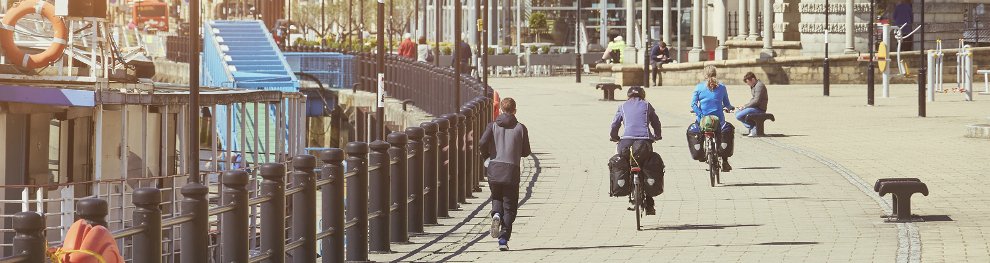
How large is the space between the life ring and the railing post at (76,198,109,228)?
14858 millimetres

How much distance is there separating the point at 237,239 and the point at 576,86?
150 ft

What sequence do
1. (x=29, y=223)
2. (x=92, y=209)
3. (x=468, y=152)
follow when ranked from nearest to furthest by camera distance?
1. (x=29, y=223)
2. (x=92, y=209)
3. (x=468, y=152)

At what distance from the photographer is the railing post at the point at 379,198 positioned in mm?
17000

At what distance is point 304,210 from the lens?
47.3ft

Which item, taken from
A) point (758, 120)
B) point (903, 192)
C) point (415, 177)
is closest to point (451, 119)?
point (415, 177)

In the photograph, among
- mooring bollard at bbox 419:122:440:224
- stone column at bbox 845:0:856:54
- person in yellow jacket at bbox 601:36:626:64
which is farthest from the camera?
person in yellow jacket at bbox 601:36:626:64

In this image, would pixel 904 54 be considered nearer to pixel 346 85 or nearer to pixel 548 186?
pixel 346 85

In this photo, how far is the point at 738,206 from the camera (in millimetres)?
21234

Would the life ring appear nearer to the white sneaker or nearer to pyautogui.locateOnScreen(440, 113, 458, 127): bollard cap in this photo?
pyautogui.locateOnScreen(440, 113, 458, 127): bollard cap

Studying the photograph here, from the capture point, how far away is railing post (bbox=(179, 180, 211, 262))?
11547 mm

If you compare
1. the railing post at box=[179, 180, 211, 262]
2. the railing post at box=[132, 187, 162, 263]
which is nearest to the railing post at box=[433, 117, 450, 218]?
the railing post at box=[179, 180, 211, 262]

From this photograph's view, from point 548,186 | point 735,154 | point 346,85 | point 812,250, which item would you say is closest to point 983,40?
point 346,85

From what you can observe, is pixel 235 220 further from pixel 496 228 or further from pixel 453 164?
pixel 453 164

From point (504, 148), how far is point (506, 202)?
18.6 inches
